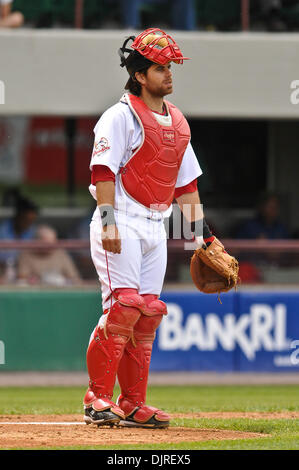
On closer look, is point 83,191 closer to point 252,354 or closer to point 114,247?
point 252,354

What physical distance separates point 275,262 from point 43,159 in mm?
7440

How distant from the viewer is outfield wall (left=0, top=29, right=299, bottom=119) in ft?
43.5

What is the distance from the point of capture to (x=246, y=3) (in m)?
13.5

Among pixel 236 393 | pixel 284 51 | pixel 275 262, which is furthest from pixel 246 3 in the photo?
pixel 236 393

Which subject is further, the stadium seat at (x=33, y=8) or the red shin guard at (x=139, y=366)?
the stadium seat at (x=33, y=8)

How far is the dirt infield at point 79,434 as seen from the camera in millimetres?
5285

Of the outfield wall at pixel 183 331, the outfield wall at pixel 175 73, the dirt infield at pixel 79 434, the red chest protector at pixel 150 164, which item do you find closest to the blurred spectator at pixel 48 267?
the outfield wall at pixel 183 331

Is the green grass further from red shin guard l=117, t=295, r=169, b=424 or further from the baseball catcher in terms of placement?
the baseball catcher

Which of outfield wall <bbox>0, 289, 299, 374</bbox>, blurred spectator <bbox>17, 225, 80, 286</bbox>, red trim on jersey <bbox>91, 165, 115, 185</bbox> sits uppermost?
red trim on jersey <bbox>91, 165, 115, 185</bbox>

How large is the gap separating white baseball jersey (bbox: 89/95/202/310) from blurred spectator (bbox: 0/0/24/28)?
25.3ft

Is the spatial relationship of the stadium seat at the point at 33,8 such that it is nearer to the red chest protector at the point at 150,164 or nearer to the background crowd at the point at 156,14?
the background crowd at the point at 156,14

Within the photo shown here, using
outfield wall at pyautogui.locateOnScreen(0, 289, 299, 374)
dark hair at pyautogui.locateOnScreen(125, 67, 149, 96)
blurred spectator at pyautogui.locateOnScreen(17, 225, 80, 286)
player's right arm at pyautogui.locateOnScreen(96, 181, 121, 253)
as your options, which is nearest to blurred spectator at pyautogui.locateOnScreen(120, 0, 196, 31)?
blurred spectator at pyautogui.locateOnScreen(17, 225, 80, 286)

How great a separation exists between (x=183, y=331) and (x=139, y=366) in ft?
A: 16.9

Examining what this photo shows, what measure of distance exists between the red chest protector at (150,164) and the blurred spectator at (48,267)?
17.0 ft
